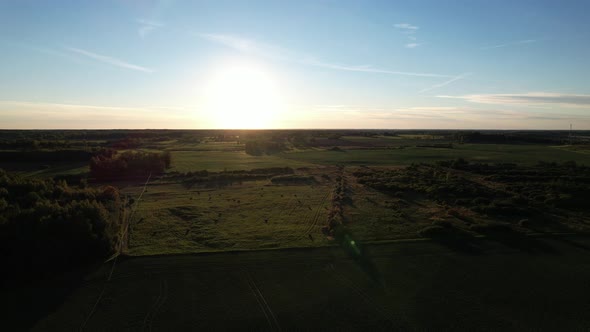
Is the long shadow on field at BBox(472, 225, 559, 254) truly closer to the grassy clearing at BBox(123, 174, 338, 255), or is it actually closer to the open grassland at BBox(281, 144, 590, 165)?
the grassy clearing at BBox(123, 174, 338, 255)

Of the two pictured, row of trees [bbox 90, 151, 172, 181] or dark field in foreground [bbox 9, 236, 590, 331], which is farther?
row of trees [bbox 90, 151, 172, 181]

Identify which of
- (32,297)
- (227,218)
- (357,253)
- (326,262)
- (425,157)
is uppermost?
(425,157)

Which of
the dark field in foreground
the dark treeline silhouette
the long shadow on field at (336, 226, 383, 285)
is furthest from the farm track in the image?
the dark treeline silhouette

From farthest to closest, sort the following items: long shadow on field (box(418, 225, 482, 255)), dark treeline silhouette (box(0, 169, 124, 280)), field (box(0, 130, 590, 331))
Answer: long shadow on field (box(418, 225, 482, 255)) < dark treeline silhouette (box(0, 169, 124, 280)) < field (box(0, 130, 590, 331))

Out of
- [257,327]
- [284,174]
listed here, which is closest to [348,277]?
[257,327]

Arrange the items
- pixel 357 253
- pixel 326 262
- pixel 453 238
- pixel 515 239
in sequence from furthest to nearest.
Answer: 1. pixel 453 238
2. pixel 515 239
3. pixel 357 253
4. pixel 326 262

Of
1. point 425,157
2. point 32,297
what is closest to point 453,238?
point 32,297

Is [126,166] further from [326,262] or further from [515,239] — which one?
[515,239]
